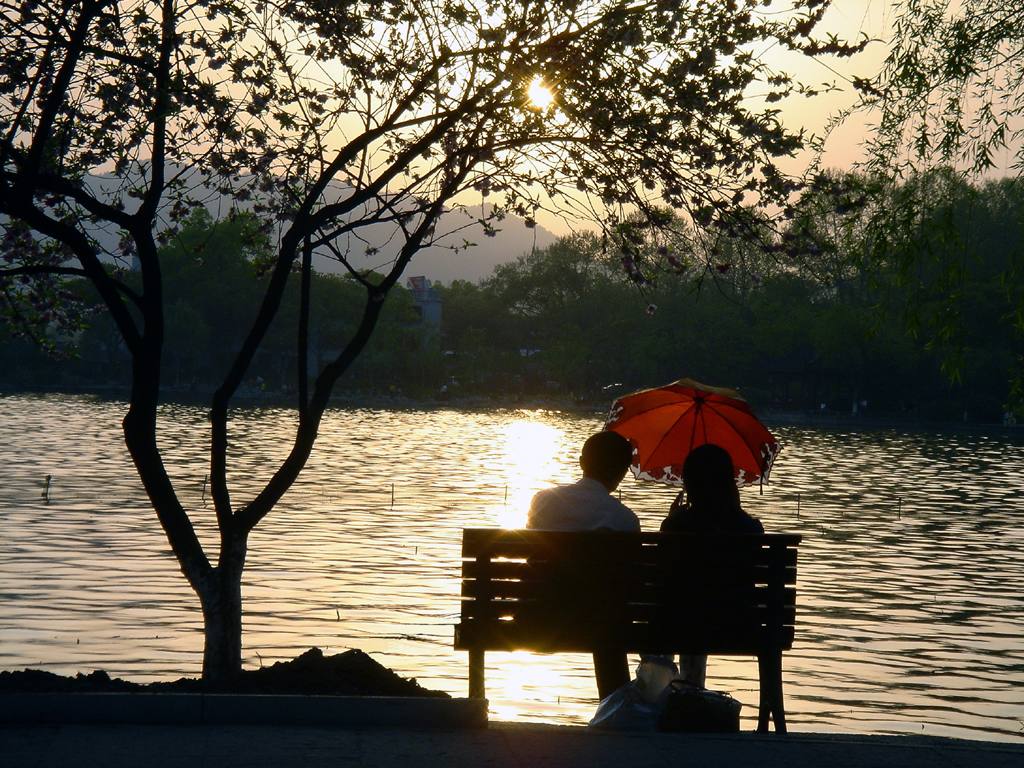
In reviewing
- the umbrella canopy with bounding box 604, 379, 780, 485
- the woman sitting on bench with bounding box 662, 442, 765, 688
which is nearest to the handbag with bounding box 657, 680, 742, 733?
the woman sitting on bench with bounding box 662, 442, 765, 688

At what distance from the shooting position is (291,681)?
872 centimetres

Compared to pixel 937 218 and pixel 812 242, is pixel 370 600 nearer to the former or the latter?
pixel 937 218

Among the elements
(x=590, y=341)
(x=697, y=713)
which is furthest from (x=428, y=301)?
(x=697, y=713)

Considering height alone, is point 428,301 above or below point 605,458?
above

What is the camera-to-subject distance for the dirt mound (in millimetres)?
8148

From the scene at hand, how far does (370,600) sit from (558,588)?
10072 millimetres

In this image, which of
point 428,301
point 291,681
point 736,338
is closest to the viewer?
point 291,681

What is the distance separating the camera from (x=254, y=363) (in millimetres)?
139500

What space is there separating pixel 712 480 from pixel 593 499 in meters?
0.66

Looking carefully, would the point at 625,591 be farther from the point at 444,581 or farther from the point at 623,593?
the point at 444,581

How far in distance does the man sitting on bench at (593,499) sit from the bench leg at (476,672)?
1.89 ft

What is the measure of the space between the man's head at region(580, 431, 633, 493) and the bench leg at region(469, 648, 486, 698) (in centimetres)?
104

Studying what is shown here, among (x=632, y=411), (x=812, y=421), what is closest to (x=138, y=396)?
(x=632, y=411)

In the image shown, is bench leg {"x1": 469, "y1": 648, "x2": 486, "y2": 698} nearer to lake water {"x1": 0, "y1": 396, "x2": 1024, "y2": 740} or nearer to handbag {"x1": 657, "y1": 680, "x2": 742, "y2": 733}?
handbag {"x1": 657, "y1": 680, "x2": 742, "y2": 733}
